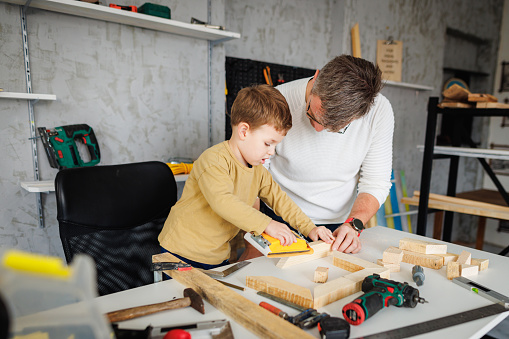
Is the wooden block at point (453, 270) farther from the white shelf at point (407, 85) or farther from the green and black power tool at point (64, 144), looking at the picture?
the white shelf at point (407, 85)

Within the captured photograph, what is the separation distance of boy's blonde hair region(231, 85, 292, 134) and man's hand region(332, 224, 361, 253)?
0.44 m

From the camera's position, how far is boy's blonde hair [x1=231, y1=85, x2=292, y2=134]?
1.28 metres

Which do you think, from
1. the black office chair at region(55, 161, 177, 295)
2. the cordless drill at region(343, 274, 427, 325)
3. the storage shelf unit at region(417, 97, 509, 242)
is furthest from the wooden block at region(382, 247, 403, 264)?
the storage shelf unit at region(417, 97, 509, 242)

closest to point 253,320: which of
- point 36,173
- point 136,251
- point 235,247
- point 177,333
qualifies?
point 177,333

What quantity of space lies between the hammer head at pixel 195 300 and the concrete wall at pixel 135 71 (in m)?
1.66

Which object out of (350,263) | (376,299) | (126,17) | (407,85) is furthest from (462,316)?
(407,85)

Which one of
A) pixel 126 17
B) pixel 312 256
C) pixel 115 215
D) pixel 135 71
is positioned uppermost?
pixel 126 17

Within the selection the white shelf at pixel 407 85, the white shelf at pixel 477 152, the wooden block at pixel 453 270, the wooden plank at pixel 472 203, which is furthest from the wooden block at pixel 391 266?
the white shelf at pixel 407 85

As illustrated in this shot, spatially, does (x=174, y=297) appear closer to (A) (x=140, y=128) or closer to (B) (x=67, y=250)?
(B) (x=67, y=250)

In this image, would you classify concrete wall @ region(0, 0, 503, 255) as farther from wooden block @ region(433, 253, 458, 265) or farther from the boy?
wooden block @ region(433, 253, 458, 265)

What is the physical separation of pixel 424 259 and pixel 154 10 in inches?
76.1

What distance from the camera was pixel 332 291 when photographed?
0.88 m

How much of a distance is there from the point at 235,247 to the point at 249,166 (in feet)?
1.36

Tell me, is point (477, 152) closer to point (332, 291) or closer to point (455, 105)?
point (455, 105)
